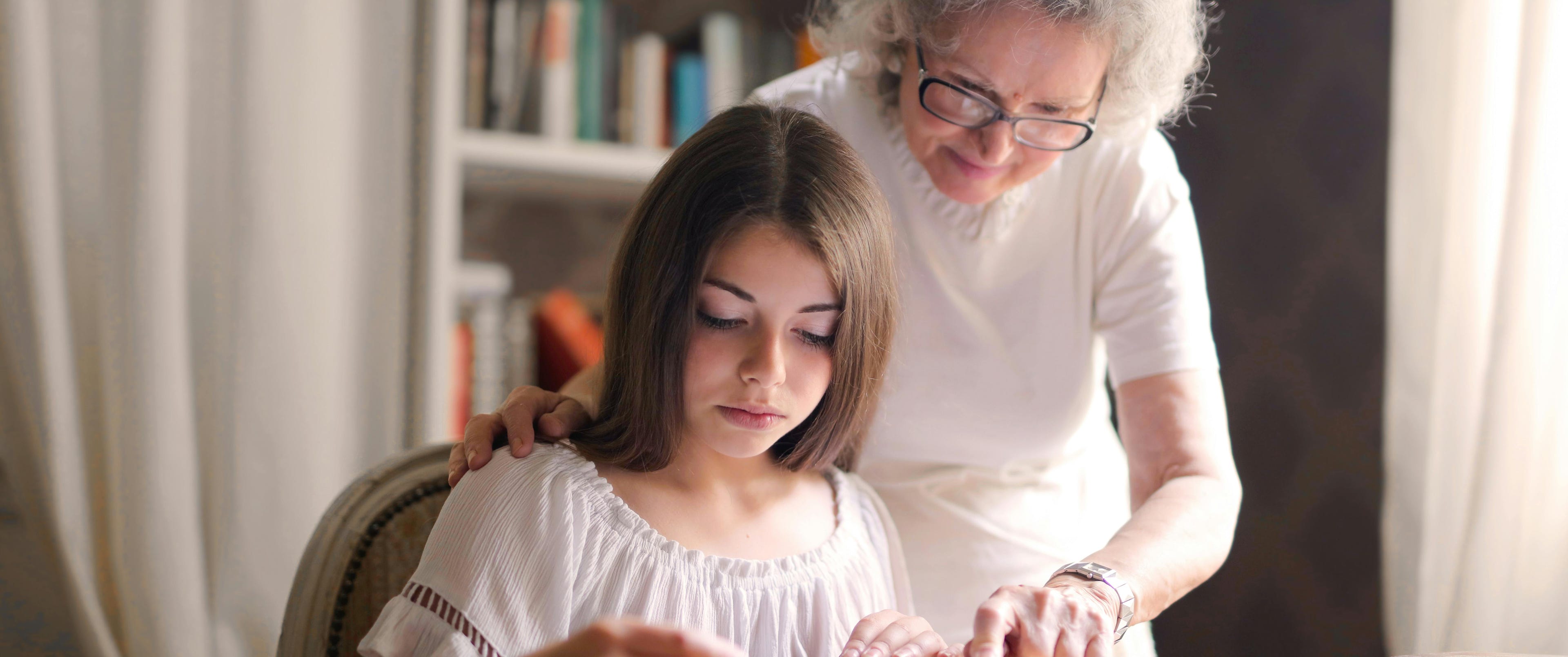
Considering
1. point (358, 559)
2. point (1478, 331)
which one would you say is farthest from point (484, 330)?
point (1478, 331)

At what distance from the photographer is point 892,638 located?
800 mm

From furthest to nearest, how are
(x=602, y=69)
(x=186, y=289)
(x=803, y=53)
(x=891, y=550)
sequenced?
1. (x=803, y=53)
2. (x=602, y=69)
3. (x=186, y=289)
4. (x=891, y=550)

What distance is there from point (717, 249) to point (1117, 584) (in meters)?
0.43

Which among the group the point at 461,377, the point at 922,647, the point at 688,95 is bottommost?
the point at 922,647

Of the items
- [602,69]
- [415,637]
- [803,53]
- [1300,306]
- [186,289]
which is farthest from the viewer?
[803,53]

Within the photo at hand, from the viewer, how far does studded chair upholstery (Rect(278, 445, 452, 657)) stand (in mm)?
979

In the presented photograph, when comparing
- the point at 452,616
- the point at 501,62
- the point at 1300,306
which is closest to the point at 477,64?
the point at 501,62

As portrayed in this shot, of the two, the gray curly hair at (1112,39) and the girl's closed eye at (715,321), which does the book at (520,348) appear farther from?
the girl's closed eye at (715,321)

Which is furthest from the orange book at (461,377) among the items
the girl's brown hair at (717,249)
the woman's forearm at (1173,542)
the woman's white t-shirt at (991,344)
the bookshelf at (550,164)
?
the woman's forearm at (1173,542)

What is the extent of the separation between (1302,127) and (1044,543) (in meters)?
0.89

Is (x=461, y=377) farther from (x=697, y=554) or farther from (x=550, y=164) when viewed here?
(x=697, y=554)

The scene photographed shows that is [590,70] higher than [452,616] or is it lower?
higher

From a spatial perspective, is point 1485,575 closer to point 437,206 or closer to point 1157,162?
point 1157,162

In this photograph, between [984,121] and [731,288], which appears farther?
[984,121]
